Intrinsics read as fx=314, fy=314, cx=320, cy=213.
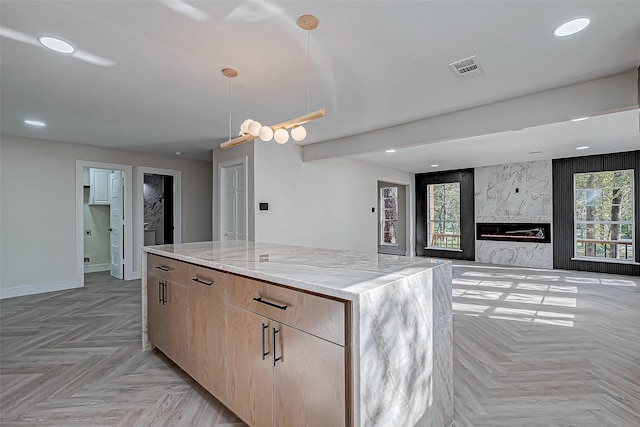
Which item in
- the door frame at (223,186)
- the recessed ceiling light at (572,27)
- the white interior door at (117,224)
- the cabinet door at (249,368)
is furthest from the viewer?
the white interior door at (117,224)

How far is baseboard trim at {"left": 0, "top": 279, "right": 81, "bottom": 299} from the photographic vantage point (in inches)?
178

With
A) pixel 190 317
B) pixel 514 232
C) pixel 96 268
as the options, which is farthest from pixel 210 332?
pixel 514 232

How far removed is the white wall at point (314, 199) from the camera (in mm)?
4809

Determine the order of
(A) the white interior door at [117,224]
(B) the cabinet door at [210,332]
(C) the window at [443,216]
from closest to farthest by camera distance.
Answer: (B) the cabinet door at [210,332] < (A) the white interior door at [117,224] < (C) the window at [443,216]

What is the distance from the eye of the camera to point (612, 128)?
4309 millimetres

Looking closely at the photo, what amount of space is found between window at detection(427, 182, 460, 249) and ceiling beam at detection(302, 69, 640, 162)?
4.82 metres

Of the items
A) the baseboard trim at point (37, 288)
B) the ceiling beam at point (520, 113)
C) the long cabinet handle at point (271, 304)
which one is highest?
the ceiling beam at point (520, 113)

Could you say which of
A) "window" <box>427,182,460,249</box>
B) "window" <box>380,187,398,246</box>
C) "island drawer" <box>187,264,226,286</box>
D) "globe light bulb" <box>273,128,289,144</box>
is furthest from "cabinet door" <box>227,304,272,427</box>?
"window" <box>380,187,398,246</box>

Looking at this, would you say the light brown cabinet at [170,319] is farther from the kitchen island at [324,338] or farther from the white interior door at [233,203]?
the white interior door at [233,203]

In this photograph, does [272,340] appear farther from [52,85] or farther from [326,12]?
[52,85]

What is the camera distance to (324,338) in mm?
1230

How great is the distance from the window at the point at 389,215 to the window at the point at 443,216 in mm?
1172

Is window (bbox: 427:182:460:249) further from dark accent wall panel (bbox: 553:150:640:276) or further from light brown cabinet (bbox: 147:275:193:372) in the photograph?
light brown cabinet (bbox: 147:275:193:372)

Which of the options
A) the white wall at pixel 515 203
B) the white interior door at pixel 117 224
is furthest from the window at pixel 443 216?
the white interior door at pixel 117 224
